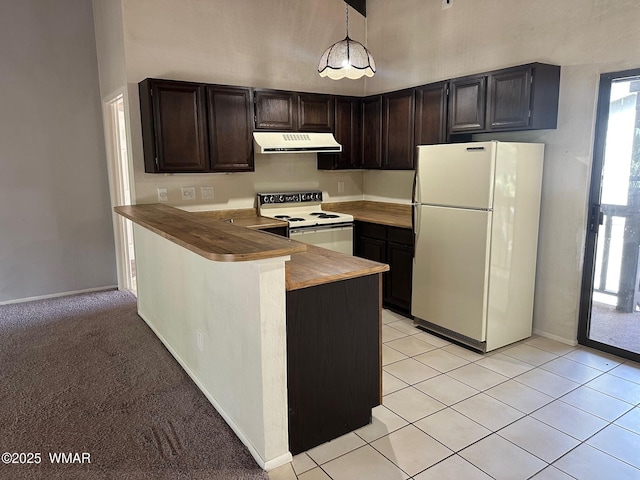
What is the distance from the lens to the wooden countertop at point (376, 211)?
4449mm

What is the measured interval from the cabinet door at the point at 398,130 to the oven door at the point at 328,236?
0.85 m

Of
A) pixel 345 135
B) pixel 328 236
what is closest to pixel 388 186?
pixel 345 135

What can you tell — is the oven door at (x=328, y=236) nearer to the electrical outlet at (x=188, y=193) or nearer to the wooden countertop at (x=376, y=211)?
the wooden countertop at (x=376, y=211)

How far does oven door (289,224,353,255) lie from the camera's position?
14.5 ft

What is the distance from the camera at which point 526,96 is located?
3.35 m

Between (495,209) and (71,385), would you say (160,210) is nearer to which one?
(71,385)

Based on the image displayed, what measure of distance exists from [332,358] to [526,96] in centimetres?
251

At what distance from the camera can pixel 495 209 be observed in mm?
3281

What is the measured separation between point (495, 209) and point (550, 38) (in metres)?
1.46

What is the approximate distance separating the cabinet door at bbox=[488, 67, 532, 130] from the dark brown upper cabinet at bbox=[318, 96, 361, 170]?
174 cm

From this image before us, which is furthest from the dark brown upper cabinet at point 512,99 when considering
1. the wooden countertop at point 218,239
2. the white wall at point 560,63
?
the wooden countertop at point 218,239

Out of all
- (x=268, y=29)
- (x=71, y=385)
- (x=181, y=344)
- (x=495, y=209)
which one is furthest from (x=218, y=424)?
(x=268, y=29)

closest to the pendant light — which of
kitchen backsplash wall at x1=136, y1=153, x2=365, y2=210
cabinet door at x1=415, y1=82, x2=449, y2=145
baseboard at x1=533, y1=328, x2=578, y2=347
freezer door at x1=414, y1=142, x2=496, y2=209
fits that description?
freezer door at x1=414, y1=142, x2=496, y2=209

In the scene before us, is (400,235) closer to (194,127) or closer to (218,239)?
(194,127)
